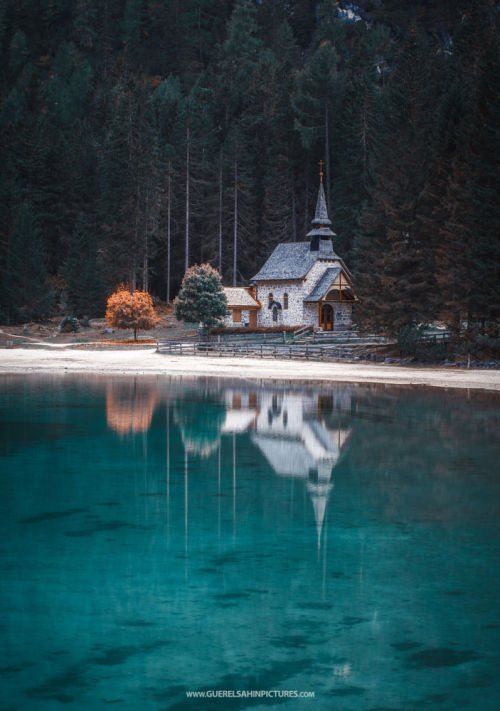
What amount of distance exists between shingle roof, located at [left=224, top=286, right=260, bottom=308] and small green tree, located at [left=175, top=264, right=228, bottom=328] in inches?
320

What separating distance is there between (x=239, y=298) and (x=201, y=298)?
11.3 metres

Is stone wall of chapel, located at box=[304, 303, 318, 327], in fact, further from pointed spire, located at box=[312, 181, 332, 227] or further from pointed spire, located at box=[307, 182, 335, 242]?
pointed spire, located at box=[312, 181, 332, 227]

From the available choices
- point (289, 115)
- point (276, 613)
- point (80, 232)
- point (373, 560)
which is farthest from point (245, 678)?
point (289, 115)

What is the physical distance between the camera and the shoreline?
3772 centimetres

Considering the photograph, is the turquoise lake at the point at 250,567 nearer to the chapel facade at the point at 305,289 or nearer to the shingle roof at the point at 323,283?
the shingle roof at the point at 323,283

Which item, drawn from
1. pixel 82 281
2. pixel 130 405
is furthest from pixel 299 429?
pixel 82 281

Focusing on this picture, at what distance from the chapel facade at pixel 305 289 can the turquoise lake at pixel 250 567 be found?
178 ft

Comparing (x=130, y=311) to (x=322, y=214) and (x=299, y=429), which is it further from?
(x=299, y=429)

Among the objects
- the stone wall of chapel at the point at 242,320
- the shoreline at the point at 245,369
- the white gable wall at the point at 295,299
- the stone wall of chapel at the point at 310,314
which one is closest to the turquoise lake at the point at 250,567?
the shoreline at the point at 245,369

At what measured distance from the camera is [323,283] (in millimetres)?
76625

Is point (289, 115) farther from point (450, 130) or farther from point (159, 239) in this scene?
point (450, 130)

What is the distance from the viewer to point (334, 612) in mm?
9227

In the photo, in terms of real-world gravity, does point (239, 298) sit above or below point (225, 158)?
below

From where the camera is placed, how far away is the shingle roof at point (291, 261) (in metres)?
77.8
